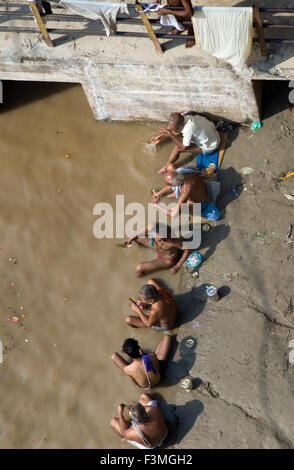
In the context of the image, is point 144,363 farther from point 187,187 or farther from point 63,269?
point 187,187

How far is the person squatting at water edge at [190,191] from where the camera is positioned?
6.66 m

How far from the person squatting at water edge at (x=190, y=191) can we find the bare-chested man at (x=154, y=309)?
3.72 feet

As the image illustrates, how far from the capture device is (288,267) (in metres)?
6.49

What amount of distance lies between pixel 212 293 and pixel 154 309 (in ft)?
2.66

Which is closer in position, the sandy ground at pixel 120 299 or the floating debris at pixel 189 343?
the sandy ground at pixel 120 299

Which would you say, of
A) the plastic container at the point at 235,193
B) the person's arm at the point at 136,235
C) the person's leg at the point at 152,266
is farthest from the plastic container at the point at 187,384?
the plastic container at the point at 235,193

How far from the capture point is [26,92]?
8.79m

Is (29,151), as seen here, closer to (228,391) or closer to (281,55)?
(281,55)

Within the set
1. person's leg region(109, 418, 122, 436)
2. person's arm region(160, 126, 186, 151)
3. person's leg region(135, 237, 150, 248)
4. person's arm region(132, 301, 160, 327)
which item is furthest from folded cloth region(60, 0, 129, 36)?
person's leg region(109, 418, 122, 436)

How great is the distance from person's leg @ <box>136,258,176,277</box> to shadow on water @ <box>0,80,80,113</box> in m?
3.55

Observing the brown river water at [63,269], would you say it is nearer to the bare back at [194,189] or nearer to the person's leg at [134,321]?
the person's leg at [134,321]

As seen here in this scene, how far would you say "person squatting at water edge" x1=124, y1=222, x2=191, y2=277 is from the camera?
21.6 feet

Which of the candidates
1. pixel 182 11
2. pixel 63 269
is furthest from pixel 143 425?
pixel 182 11
